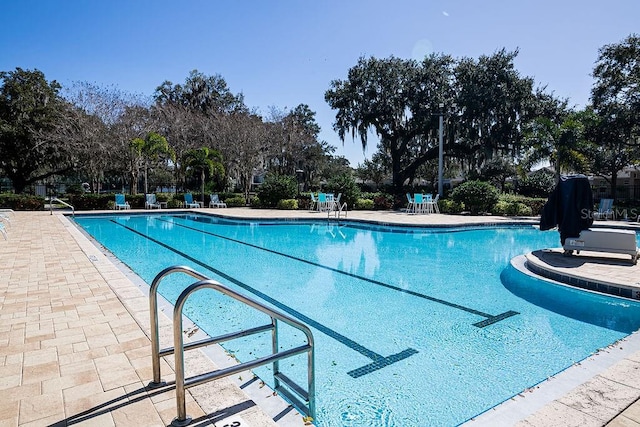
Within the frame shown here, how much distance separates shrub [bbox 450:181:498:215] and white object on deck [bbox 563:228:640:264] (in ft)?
32.7

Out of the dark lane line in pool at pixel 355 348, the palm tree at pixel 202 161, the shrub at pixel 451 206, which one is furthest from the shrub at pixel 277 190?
the dark lane line in pool at pixel 355 348

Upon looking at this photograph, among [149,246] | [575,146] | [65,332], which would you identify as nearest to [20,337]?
[65,332]

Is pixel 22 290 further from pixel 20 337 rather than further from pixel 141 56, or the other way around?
pixel 141 56

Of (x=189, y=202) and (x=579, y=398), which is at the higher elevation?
(x=189, y=202)

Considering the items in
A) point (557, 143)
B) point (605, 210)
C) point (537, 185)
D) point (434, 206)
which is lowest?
point (605, 210)

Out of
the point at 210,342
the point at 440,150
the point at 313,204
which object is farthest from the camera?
the point at 440,150

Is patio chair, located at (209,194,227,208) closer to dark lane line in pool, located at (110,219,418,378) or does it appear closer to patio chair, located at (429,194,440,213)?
patio chair, located at (429,194,440,213)

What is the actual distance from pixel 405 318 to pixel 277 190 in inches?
609

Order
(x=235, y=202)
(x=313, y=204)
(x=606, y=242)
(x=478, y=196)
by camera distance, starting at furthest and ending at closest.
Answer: (x=235, y=202) → (x=313, y=204) → (x=478, y=196) → (x=606, y=242)

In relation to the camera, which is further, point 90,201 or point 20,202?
point 90,201

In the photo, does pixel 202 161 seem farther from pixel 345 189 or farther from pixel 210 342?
pixel 210 342

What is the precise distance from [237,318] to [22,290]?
8.52ft

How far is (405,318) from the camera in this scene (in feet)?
14.9

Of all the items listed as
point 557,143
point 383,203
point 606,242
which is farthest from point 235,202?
point 606,242
